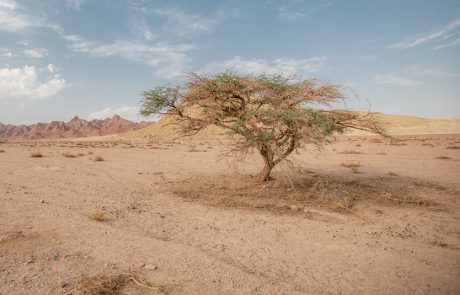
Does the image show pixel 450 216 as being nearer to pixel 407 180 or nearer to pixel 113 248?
pixel 407 180

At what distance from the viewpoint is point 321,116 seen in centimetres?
889

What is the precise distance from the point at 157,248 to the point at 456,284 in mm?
4548

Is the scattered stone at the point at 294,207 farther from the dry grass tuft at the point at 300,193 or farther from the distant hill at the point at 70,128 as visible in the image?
the distant hill at the point at 70,128

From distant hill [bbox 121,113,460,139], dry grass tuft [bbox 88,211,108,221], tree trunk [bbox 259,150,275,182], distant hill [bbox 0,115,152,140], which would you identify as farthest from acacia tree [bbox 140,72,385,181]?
distant hill [bbox 0,115,152,140]

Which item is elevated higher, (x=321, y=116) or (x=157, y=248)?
(x=321, y=116)

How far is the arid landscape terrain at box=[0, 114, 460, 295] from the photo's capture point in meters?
4.79

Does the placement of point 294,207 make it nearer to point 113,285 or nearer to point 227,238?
point 227,238

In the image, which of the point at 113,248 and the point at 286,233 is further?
the point at 286,233

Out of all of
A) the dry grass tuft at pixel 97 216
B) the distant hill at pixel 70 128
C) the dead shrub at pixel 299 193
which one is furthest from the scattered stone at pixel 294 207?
the distant hill at pixel 70 128

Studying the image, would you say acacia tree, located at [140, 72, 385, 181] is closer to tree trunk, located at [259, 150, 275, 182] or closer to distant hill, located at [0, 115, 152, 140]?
tree trunk, located at [259, 150, 275, 182]

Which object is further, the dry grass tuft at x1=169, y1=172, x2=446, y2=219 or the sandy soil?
the dry grass tuft at x1=169, y1=172, x2=446, y2=219

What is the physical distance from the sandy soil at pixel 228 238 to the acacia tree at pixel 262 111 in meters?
1.71

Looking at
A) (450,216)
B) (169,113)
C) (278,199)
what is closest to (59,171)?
(169,113)

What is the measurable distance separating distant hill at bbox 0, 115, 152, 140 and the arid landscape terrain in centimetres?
14132
